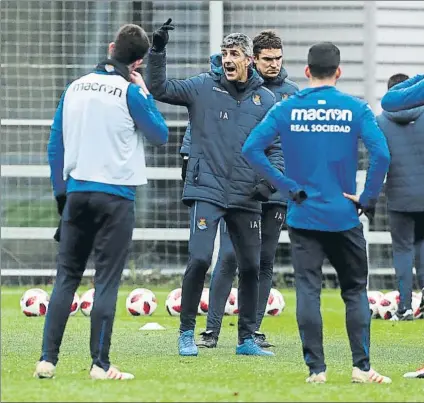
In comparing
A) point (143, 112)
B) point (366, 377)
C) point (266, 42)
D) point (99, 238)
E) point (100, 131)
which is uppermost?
point (266, 42)

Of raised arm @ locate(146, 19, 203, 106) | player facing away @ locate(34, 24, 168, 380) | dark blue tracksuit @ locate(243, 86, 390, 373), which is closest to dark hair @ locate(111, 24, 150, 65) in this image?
player facing away @ locate(34, 24, 168, 380)

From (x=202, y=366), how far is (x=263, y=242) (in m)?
2.05

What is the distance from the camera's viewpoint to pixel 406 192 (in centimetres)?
1288

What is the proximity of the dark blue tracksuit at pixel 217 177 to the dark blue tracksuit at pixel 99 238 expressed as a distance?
1769 millimetres

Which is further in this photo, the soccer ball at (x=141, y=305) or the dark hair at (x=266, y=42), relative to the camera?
the soccer ball at (x=141, y=305)

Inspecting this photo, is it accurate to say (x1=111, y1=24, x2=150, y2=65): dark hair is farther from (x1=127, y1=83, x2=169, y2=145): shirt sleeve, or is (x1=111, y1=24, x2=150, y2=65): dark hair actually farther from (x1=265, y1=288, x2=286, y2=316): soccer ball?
(x1=265, y1=288, x2=286, y2=316): soccer ball

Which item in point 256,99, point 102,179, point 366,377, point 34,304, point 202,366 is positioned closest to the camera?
point 102,179

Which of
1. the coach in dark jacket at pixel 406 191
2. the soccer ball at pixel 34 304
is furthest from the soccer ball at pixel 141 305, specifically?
the coach in dark jacket at pixel 406 191

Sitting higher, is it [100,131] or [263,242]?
[100,131]

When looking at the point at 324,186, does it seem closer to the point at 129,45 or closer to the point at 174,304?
the point at 129,45

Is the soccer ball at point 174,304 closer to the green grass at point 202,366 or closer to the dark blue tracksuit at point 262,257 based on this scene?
the green grass at point 202,366

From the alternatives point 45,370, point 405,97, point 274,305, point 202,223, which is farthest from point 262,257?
point 45,370

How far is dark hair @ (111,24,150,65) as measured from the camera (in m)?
7.12

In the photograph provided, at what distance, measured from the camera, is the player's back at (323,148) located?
7082 mm
